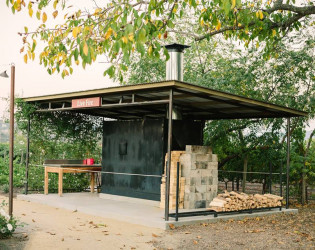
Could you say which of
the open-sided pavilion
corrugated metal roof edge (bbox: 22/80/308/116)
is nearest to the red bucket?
the open-sided pavilion

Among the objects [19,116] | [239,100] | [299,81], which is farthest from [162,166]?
[299,81]

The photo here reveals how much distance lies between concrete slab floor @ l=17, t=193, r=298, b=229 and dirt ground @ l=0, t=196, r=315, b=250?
19cm

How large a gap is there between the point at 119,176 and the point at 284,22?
229 inches

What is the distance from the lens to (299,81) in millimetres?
13805

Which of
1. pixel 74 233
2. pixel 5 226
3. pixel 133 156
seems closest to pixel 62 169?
pixel 133 156

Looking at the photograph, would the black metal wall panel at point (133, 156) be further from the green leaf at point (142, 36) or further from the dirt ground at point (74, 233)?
the green leaf at point (142, 36)

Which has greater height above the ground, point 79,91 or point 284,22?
point 284,22

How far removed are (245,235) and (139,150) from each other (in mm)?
4302

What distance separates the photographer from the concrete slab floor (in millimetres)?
9098

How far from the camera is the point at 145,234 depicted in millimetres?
8094

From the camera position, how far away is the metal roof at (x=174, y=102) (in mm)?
9044

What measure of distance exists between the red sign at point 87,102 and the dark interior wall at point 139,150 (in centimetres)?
178

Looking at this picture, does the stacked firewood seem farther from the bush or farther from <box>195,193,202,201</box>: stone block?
the bush

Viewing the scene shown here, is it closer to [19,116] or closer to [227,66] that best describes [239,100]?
[227,66]
